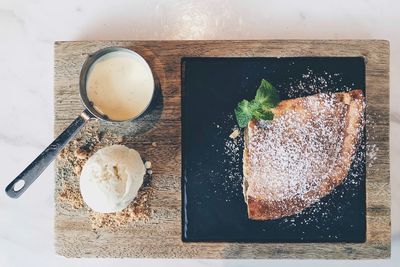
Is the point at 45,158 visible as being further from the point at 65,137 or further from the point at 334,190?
the point at 334,190

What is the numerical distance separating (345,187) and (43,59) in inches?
35.0

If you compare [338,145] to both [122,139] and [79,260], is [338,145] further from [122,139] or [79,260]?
[79,260]

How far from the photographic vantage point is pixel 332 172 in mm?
1359

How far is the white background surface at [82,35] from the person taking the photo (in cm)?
147

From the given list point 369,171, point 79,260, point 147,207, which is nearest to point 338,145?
point 369,171

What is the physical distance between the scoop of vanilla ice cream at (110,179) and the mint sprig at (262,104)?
0.30m

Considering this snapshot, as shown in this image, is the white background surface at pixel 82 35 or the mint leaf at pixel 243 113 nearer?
the mint leaf at pixel 243 113

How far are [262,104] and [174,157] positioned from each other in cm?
26

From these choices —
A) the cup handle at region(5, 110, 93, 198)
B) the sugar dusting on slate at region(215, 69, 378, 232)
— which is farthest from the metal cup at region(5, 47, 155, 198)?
the sugar dusting on slate at region(215, 69, 378, 232)

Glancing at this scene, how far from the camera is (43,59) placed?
1498mm

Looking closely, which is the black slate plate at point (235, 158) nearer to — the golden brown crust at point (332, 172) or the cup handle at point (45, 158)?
the golden brown crust at point (332, 172)

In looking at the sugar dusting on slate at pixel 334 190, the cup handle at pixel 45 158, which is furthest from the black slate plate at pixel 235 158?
the cup handle at pixel 45 158

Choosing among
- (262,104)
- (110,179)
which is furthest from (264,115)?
(110,179)

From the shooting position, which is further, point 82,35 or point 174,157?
point 82,35
